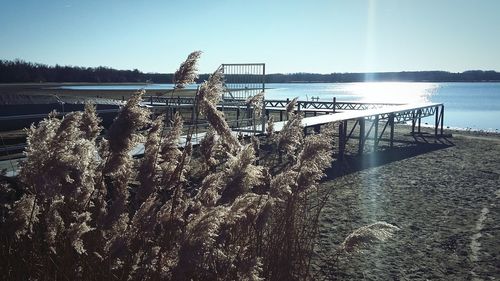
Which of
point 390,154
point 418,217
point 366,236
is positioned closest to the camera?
point 366,236

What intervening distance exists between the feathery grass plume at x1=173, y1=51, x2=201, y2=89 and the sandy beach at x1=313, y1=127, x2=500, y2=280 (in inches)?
65.8

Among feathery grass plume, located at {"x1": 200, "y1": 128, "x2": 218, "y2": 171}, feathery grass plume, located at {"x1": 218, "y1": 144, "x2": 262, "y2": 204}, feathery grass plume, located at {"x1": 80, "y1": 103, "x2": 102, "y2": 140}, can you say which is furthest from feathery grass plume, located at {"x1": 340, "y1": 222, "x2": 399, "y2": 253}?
feathery grass plume, located at {"x1": 80, "y1": 103, "x2": 102, "y2": 140}

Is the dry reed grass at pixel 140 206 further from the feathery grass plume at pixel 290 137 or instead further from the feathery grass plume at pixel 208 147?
the feathery grass plume at pixel 290 137

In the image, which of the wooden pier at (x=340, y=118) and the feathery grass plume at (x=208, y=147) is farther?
the wooden pier at (x=340, y=118)

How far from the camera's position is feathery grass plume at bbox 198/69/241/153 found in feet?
8.43

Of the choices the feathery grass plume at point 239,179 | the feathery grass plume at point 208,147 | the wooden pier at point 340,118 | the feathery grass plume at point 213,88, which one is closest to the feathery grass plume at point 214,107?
the feathery grass plume at point 213,88

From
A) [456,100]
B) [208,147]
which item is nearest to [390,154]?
[208,147]

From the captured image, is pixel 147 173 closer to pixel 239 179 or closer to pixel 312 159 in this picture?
pixel 239 179

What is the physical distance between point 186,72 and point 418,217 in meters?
5.75

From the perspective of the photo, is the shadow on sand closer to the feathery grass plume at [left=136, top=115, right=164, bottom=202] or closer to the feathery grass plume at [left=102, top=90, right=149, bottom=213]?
the feathery grass plume at [left=136, top=115, right=164, bottom=202]

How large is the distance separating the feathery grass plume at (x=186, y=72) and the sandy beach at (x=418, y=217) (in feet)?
5.48

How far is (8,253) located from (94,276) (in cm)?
57

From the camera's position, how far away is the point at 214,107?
2586mm

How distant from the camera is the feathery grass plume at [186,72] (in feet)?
8.77
